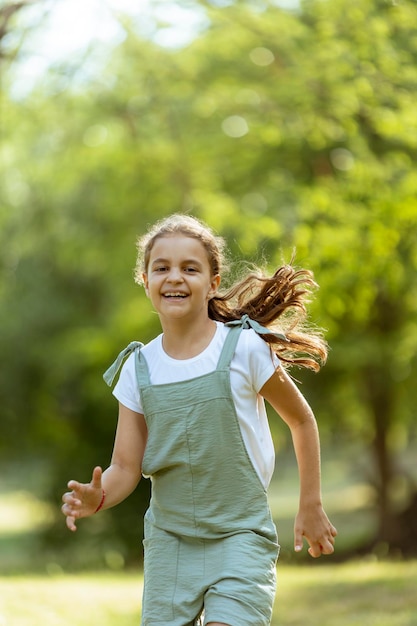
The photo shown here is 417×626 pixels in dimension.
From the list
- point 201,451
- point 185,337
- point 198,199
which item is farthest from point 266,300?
point 198,199

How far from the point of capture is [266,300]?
3.75 metres

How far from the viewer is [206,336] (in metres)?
3.48

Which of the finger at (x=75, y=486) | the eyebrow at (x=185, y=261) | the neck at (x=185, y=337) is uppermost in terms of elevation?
the eyebrow at (x=185, y=261)

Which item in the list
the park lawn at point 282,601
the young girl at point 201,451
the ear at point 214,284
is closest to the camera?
the young girl at point 201,451

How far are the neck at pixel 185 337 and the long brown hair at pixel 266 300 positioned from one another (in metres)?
0.17

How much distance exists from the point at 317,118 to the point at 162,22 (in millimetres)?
3963

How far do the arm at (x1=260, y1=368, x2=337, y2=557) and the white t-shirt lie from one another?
2.1 inches

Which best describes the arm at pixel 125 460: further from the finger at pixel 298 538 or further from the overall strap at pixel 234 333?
the finger at pixel 298 538

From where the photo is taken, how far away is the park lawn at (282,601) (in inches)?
278

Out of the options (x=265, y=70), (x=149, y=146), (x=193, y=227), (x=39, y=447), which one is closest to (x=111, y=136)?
(x=149, y=146)

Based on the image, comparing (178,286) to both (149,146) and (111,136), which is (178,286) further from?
(111,136)

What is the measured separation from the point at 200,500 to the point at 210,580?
0.25m

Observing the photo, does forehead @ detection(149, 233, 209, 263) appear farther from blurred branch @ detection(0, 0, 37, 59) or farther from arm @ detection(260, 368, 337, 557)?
blurred branch @ detection(0, 0, 37, 59)

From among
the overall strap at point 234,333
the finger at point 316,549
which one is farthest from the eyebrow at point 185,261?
the finger at point 316,549
